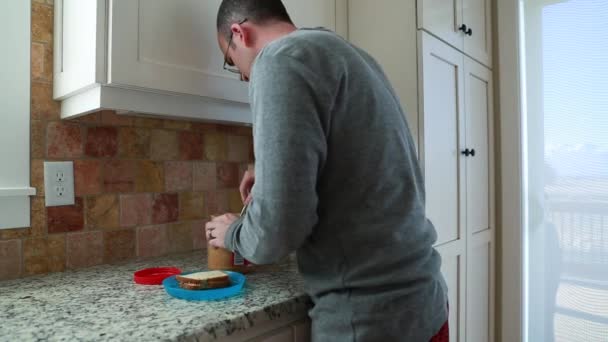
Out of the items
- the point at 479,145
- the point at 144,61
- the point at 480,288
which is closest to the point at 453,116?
the point at 479,145

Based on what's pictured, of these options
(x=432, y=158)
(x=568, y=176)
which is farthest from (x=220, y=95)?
(x=568, y=176)

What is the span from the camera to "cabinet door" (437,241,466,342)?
1.45 meters

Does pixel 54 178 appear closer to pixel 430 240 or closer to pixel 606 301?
pixel 430 240

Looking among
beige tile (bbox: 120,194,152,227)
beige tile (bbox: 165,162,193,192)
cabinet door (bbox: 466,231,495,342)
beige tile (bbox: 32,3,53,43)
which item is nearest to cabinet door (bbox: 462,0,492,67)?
cabinet door (bbox: 466,231,495,342)

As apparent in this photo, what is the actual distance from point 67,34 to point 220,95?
386mm

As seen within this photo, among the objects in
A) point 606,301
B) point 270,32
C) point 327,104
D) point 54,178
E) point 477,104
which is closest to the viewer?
point 327,104

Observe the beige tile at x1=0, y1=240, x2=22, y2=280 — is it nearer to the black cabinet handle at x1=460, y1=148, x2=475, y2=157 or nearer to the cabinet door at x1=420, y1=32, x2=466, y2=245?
the cabinet door at x1=420, y1=32, x2=466, y2=245

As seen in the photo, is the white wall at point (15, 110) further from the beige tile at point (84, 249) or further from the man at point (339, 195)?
the man at point (339, 195)

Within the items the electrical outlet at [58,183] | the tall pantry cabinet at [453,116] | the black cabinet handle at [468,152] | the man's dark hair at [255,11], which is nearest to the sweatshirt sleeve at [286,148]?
the man's dark hair at [255,11]

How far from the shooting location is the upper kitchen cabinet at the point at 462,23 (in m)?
1.33

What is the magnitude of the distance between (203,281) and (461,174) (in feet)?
3.72

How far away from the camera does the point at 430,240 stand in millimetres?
743

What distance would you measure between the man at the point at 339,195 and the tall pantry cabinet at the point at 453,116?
631mm

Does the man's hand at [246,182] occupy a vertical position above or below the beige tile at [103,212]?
above
